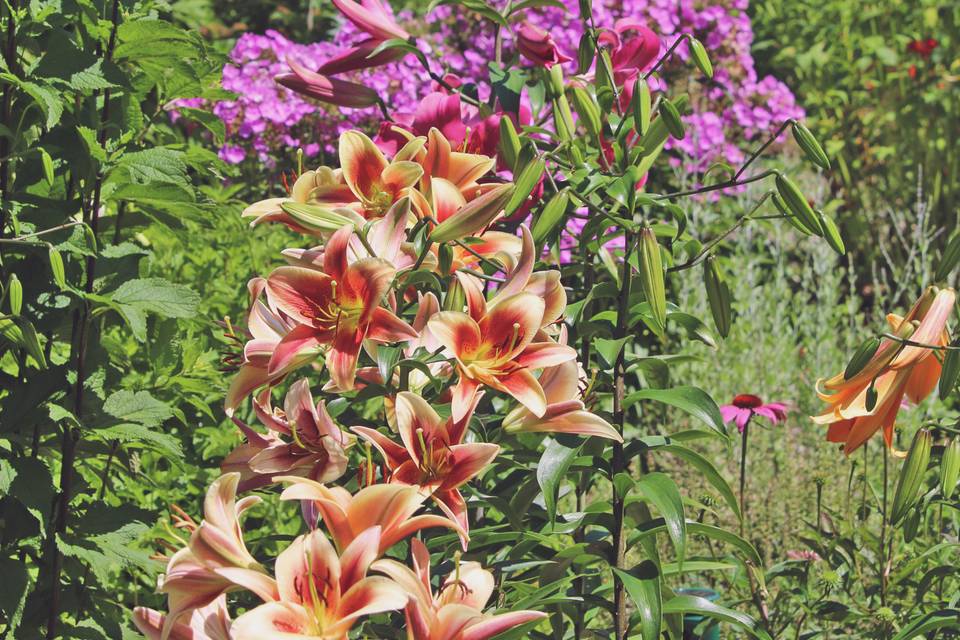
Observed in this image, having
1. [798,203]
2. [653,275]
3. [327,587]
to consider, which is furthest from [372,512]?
[798,203]

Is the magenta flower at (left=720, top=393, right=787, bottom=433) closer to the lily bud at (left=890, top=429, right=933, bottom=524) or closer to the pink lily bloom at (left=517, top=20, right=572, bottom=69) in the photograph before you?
the lily bud at (left=890, top=429, right=933, bottom=524)

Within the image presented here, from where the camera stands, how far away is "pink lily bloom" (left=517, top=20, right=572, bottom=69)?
1745 millimetres

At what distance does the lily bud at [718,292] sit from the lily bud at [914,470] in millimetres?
291

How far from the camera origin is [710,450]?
10.9 feet

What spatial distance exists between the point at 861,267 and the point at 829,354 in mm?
1690

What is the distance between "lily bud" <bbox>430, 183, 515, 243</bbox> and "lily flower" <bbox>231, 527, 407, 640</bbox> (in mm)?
389

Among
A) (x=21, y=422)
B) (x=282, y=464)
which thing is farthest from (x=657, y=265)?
(x=21, y=422)

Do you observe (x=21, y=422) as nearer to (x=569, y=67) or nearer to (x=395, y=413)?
(x=395, y=413)

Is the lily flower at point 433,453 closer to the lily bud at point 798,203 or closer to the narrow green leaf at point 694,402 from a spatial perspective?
the narrow green leaf at point 694,402

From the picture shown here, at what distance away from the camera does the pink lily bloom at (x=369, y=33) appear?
170cm

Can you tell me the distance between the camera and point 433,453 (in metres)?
1.23

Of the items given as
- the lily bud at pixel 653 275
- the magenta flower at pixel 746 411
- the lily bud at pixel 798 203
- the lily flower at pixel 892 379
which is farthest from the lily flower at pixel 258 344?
the magenta flower at pixel 746 411

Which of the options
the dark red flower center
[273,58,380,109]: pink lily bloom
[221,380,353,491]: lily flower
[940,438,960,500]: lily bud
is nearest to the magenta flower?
the dark red flower center

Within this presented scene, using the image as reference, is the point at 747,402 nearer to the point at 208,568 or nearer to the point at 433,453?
the point at 433,453
